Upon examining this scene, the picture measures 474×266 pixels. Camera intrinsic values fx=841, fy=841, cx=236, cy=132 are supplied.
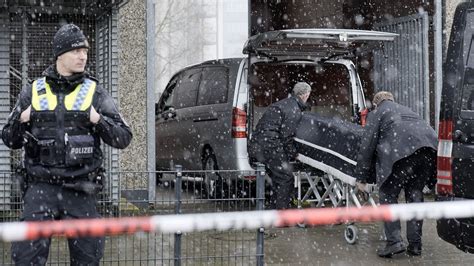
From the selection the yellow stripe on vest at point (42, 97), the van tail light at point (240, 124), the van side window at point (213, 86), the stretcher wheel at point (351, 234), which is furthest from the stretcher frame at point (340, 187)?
the yellow stripe on vest at point (42, 97)

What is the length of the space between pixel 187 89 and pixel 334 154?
4120 millimetres

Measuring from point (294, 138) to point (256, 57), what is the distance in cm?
148

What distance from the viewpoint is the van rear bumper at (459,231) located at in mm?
6340

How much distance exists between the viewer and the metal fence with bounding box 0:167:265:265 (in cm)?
634

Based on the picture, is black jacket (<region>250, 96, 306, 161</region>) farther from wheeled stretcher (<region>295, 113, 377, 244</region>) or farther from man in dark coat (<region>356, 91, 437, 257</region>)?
man in dark coat (<region>356, 91, 437, 257</region>)

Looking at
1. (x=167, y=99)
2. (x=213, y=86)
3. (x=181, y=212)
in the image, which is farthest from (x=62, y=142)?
(x=167, y=99)

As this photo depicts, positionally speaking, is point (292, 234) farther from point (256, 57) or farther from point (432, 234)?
point (256, 57)

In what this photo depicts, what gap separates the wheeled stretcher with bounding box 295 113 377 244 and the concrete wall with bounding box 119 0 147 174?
7.23ft

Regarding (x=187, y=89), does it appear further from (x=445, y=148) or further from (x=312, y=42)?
(x=445, y=148)

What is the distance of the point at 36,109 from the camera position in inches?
188

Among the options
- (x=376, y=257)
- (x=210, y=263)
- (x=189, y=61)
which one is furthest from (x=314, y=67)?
(x=189, y=61)

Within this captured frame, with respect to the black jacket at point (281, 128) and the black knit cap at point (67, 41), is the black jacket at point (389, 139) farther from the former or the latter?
the black knit cap at point (67, 41)

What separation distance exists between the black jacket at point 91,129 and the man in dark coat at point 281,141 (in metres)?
4.40

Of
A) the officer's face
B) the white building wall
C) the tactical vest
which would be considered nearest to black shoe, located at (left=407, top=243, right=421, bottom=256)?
the tactical vest
